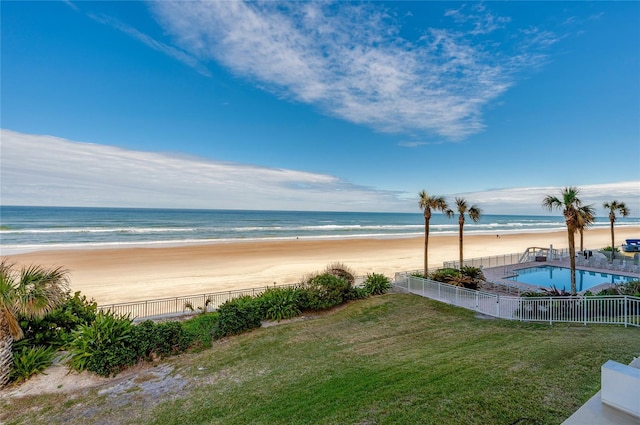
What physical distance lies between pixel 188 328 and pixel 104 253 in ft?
88.5

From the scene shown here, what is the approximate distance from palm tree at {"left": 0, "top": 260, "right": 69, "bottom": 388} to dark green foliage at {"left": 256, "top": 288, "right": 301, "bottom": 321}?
6286 mm

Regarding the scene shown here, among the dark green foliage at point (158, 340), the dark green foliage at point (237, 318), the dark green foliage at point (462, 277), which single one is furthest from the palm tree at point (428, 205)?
the dark green foliage at point (158, 340)

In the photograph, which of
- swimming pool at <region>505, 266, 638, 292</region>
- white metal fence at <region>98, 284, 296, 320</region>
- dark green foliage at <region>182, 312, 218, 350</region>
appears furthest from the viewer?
swimming pool at <region>505, 266, 638, 292</region>

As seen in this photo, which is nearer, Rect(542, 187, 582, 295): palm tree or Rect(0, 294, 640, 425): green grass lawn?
Rect(0, 294, 640, 425): green grass lawn

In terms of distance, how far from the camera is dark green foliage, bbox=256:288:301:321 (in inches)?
475

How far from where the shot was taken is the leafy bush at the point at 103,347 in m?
8.09

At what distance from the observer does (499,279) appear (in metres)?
17.9

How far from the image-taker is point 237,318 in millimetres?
10891

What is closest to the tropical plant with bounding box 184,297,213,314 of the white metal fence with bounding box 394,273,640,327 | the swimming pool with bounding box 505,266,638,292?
the white metal fence with bounding box 394,273,640,327

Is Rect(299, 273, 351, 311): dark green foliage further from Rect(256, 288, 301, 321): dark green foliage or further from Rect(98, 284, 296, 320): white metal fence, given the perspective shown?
Rect(98, 284, 296, 320): white metal fence

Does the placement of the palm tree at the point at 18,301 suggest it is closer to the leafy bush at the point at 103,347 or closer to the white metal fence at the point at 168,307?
the leafy bush at the point at 103,347

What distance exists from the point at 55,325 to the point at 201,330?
4.13 meters

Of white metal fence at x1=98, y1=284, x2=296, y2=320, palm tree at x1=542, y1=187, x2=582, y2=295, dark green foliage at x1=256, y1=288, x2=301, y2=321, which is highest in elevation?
palm tree at x1=542, y1=187, x2=582, y2=295

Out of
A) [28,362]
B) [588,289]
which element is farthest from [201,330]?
[588,289]
